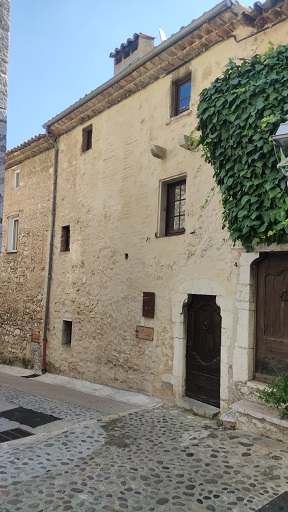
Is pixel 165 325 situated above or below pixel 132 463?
above

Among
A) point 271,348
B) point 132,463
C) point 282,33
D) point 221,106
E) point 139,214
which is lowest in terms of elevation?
point 132,463

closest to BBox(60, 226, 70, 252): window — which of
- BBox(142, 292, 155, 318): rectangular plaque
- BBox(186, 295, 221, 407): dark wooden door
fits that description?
BBox(142, 292, 155, 318): rectangular plaque

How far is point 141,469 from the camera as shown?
4055 mm

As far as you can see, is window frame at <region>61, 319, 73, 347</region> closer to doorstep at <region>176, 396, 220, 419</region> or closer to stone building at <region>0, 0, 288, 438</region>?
stone building at <region>0, 0, 288, 438</region>

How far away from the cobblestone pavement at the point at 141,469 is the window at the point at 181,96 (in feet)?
17.2

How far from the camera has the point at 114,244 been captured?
27.2 feet

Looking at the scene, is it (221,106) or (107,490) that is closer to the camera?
(107,490)

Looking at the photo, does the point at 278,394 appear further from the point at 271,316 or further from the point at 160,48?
the point at 160,48

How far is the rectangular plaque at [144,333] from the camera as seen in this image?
7152 millimetres

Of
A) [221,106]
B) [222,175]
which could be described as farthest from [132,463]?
[221,106]

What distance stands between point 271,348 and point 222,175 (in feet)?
7.96

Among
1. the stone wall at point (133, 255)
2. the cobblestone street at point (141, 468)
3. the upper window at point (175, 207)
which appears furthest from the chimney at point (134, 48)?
the cobblestone street at point (141, 468)

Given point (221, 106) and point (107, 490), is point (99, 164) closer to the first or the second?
point (221, 106)

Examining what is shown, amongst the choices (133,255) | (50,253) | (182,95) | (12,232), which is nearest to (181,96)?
(182,95)
